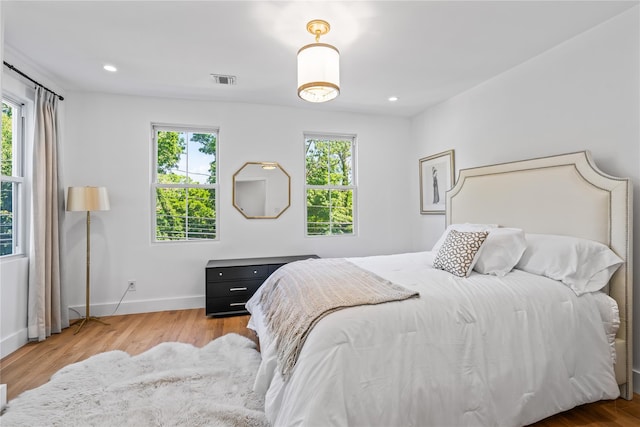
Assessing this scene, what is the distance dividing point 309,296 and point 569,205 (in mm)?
2058

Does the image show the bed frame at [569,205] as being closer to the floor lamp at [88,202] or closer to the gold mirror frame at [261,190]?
the gold mirror frame at [261,190]

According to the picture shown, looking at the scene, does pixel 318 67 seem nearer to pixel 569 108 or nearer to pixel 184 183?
pixel 569 108

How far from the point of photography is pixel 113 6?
2.01 m

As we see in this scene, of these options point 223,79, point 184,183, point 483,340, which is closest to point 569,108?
point 483,340

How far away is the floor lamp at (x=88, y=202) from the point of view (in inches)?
122

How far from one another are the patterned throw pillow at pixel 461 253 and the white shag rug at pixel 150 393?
1.58m

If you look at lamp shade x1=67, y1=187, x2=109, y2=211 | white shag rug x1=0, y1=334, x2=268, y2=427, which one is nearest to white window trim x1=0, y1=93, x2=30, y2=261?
lamp shade x1=67, y1=187, x2=109, y2=211

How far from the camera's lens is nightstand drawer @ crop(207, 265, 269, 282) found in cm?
340

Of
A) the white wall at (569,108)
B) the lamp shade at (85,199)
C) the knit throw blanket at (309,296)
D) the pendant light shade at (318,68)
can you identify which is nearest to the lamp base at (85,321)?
the lamp shade at (85,199)

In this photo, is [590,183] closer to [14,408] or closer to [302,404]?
[302,404]

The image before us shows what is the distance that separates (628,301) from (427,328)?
4.91 ft

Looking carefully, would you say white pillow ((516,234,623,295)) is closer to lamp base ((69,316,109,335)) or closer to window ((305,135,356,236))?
window ((305,135,356,236))

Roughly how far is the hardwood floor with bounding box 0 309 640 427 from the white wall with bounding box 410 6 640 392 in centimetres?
54

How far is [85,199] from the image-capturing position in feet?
10.3
